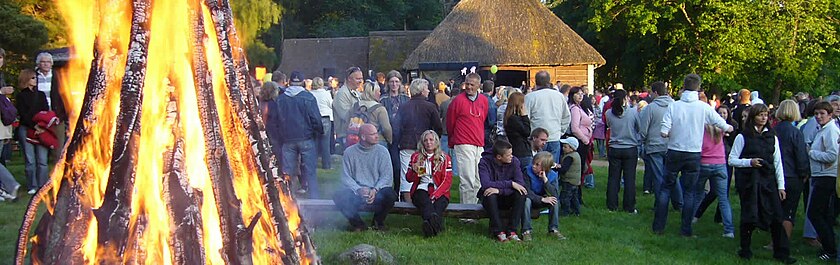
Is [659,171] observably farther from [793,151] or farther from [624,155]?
[793,151]

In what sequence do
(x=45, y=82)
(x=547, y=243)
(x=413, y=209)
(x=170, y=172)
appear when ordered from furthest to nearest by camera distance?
(x=45, y=82)
(x=413, y=209)
(x=547, y=243)
(x=170, y=172)

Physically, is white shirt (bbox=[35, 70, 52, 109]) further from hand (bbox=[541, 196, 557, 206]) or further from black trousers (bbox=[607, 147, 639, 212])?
black trousers (bbox=[607, 147, 639, 212])

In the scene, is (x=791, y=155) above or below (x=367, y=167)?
above

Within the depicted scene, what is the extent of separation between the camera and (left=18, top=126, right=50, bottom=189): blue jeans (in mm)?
9695

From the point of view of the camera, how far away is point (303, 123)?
410 inches

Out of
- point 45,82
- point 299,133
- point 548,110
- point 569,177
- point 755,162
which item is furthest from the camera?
point 45,82

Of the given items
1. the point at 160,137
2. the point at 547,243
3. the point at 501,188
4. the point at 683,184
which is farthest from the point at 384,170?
the point at 160,137

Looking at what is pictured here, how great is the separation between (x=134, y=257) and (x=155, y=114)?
2.56 ft

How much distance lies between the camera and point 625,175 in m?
10.9

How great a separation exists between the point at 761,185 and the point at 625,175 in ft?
9.71

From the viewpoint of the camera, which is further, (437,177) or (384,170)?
(384,170)

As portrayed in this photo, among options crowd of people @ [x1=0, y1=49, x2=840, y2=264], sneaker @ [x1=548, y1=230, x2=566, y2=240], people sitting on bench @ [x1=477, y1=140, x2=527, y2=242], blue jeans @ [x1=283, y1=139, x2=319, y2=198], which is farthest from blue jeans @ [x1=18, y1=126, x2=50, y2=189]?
sneaker @ [x1=548, y1=230, x2=566, y2=240]

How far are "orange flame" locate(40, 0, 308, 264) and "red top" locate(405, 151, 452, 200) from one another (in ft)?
14.3

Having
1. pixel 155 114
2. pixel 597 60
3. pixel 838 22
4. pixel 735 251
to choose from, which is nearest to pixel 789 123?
pixel 735 251
